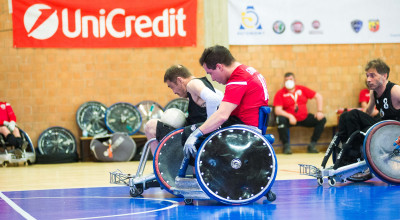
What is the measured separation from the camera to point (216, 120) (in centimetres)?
404

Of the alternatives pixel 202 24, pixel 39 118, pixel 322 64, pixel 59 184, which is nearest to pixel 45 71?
pixel 39 118

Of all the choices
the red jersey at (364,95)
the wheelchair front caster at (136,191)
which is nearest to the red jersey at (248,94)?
the wheelchair front caster at (136,191)

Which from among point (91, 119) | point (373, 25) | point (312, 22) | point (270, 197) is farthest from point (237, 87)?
point (373, 25)

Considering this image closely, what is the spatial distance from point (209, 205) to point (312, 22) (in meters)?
7.35

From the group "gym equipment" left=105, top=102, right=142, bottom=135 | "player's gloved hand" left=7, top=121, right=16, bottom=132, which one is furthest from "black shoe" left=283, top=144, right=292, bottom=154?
"player's gloved hand" left=7, top=121, right=16, bottom=132

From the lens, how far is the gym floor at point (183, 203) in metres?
3.77

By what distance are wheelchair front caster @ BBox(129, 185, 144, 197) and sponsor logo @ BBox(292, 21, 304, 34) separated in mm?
6723

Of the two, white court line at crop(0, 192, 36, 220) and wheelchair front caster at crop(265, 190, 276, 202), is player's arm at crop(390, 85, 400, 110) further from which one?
white court line at crop(0, 192, 36, 220)

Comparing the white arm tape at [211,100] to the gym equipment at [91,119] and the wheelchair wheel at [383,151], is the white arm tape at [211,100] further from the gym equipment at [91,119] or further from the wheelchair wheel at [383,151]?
the gym equipment at [91,119]

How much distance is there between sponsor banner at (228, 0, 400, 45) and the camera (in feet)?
35.0

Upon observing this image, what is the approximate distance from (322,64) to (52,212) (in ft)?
25.8

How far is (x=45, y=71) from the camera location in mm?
10148

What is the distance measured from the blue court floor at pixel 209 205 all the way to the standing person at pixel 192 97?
23.0 inches

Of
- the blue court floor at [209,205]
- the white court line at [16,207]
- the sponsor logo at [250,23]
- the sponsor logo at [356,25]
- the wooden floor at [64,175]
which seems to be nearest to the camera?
the blue court floor at [209,205]
